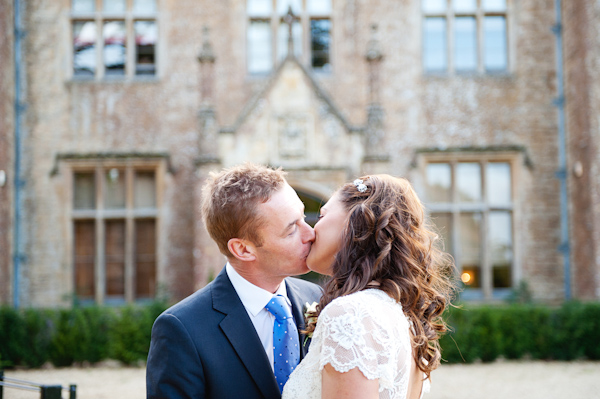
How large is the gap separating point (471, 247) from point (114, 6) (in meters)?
8.20

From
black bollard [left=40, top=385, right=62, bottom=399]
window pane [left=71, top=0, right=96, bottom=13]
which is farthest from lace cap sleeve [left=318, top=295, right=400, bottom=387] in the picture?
window pane [left=71, top=0, right=96, bottom=13]

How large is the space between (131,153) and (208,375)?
8763 mm

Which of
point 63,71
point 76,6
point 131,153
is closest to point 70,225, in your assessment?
point 131,153

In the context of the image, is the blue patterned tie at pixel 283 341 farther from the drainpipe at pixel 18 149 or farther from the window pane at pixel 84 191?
the drainpipe at pixel 18 149

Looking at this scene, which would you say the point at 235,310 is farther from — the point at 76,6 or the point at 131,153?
the point at 76,6

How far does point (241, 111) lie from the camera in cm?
994

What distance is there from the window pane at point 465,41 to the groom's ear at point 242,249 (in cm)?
946

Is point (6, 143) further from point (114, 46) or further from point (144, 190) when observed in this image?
point (114, 46)

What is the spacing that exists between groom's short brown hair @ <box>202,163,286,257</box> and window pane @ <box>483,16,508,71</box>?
9.56 meters

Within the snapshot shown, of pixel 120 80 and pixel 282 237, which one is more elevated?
pixel 120 80

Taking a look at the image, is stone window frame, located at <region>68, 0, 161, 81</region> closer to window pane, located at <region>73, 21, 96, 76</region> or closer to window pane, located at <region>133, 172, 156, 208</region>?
window pane, located at <region>73, 21, 96, 76</region>

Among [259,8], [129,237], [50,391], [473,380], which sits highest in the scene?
[259,8]

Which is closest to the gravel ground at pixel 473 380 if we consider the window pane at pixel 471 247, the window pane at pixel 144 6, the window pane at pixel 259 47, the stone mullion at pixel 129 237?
the stone mullion at pixel 129 237

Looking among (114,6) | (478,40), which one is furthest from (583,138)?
(114,6)
